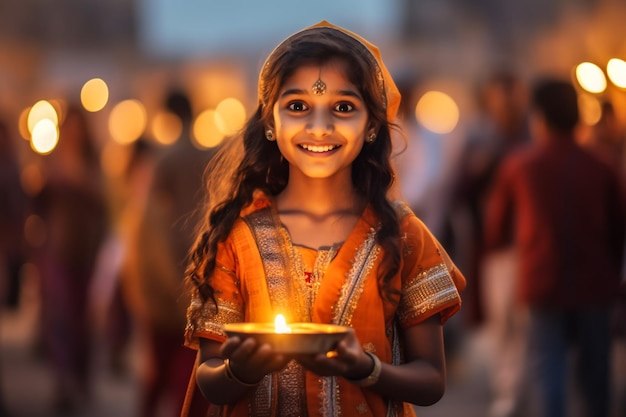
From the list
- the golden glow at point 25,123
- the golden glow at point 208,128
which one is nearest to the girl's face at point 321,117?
the golden glow at point 25,123

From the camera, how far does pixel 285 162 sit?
509 centimetres

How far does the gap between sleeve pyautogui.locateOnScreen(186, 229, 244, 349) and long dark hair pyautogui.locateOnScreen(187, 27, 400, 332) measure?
2 centimetres

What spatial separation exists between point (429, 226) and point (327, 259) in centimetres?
702

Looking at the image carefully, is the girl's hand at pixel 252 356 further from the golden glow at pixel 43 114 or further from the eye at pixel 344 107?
the golden glow at pixel 43 114

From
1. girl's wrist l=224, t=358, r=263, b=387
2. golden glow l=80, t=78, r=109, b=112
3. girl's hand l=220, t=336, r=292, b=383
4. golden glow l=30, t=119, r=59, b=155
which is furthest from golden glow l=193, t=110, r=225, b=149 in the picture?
girl's hand l=220, t=336, r=292, b=383

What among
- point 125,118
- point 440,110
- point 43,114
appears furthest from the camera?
point 440,110

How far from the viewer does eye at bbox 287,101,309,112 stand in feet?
15.8

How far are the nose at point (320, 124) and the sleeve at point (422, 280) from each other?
1.22ft

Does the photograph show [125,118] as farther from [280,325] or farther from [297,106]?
[280,325]

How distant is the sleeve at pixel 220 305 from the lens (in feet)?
15.8

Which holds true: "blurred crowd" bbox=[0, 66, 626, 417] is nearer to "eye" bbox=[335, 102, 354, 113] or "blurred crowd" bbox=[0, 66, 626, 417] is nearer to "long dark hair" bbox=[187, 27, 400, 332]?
"long dark hair" bbox=[187, 27, 400, 332]

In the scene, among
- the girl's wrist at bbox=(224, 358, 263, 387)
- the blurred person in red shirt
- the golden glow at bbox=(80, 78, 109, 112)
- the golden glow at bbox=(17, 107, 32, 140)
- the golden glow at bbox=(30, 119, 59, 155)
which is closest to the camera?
the girl's wrist at bbox=(224, 358, 263, 387)

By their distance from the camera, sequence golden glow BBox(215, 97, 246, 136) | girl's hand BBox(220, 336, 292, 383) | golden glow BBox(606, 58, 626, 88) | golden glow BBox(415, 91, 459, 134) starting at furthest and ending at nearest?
1. golden glow BBox(415, 91, 459, 134)
2. golden glow BBox(215, 97, 246, 136)
3. golden glow BBox(606, 58, 626, 88)
4. girl's hand BBox(220, 336, 292, 383)

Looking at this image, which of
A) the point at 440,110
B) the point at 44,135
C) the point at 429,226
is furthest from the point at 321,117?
the point at 440,110
